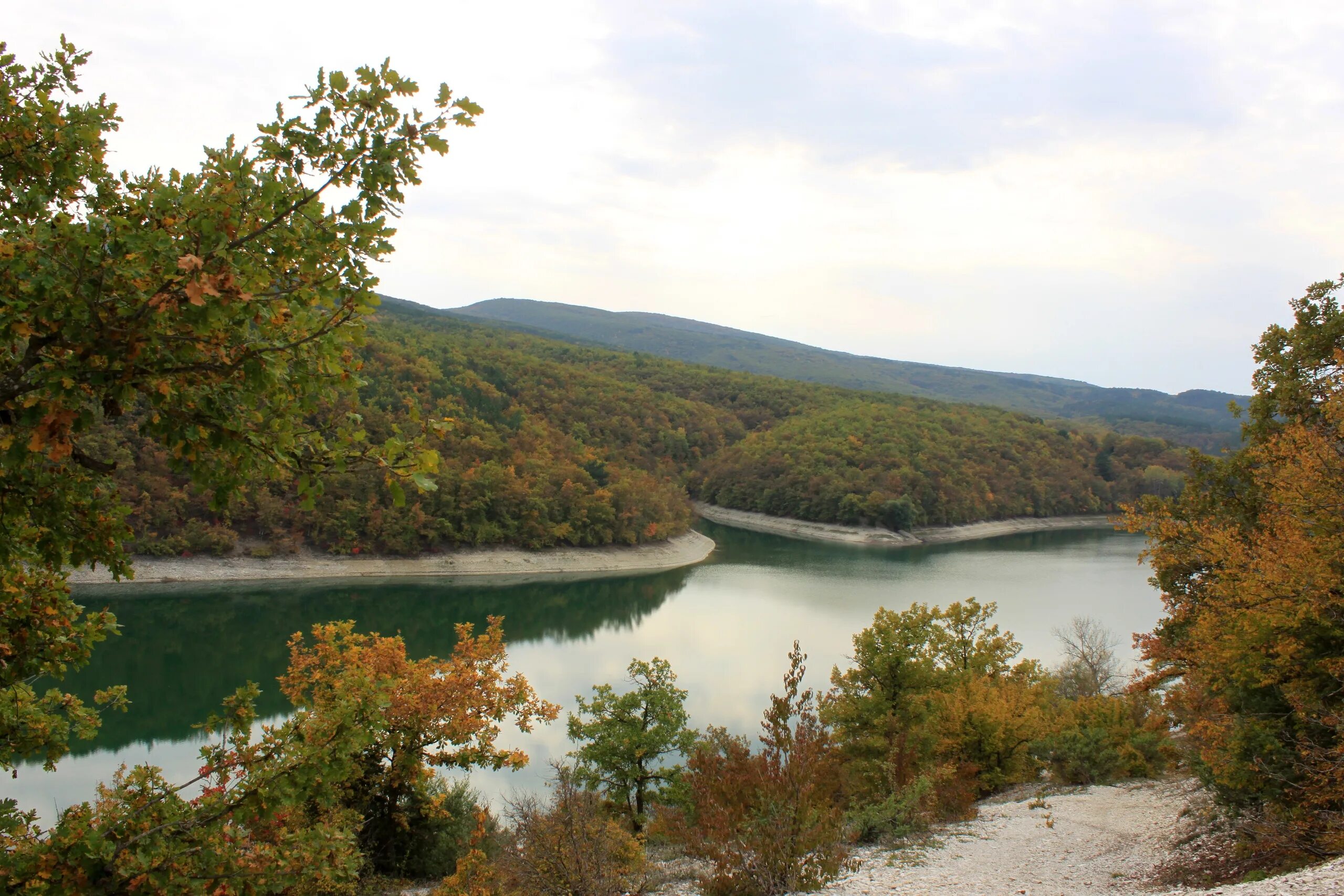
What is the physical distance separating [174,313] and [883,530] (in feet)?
203

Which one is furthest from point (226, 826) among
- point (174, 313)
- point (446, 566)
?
point (446, 566)

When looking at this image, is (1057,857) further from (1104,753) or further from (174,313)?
(174,313)

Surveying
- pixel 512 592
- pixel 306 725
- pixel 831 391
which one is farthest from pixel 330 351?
pixel 831 391

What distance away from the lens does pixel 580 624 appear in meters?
33.5

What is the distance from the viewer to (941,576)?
45.7 meters

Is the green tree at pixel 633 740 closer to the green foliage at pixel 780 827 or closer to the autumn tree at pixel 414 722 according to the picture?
the autumn tree at pixel 414 722

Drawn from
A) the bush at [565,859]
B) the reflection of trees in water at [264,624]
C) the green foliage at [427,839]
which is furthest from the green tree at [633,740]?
the reflection of trees in water at [264,624]

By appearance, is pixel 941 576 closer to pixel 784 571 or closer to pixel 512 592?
pixel 784 571

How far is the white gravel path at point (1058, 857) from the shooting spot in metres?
7.56

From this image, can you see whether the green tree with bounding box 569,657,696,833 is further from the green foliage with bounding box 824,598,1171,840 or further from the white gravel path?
the white gravel path

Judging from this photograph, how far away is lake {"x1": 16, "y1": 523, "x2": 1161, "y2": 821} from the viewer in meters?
19.4

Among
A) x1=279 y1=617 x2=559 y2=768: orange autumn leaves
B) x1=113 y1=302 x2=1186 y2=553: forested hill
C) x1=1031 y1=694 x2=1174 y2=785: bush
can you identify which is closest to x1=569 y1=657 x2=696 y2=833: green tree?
x1=279 y1=617 x2=559 y2=768: orange autumn leaves

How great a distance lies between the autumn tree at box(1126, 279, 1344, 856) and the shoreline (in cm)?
4696

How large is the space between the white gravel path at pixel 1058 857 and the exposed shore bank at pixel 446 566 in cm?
3287
